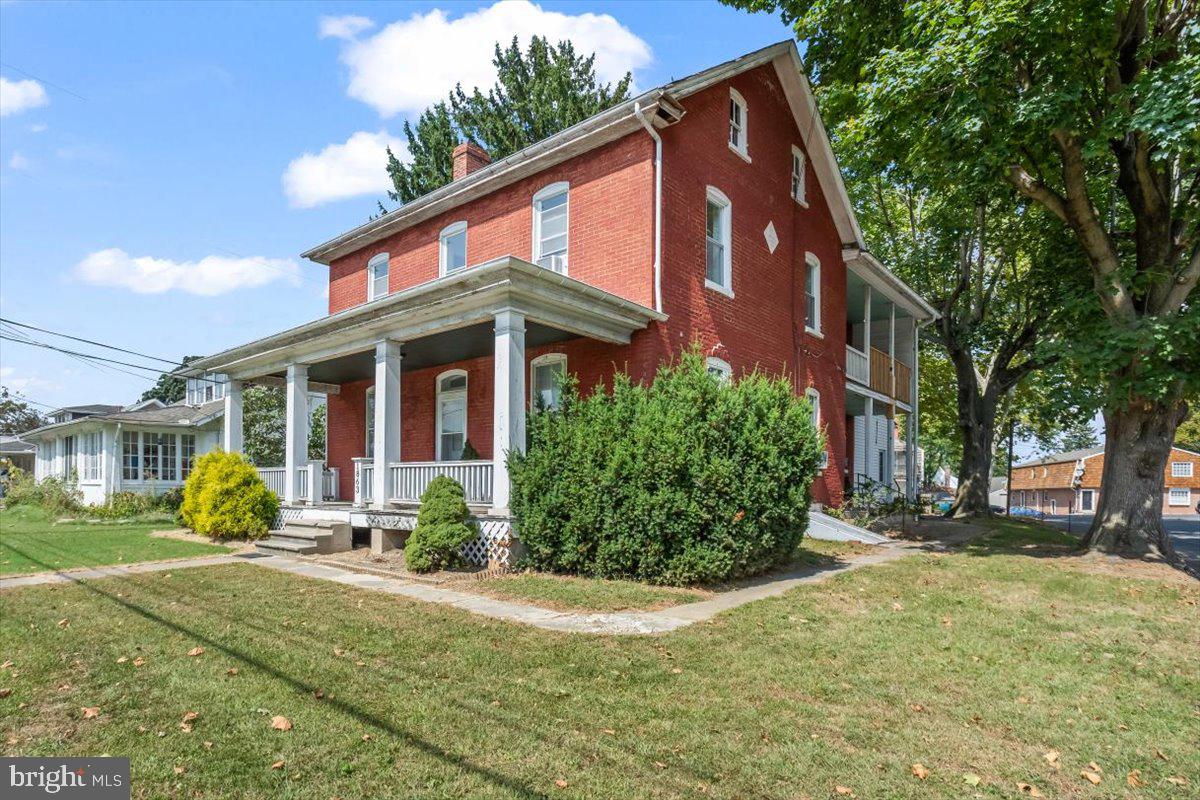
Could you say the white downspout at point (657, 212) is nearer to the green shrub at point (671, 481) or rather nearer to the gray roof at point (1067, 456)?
the green shrub at point (671, 481)

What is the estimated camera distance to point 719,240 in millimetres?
14062

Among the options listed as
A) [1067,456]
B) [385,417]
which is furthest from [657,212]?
[1067,456]

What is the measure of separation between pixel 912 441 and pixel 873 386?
11.3 feet

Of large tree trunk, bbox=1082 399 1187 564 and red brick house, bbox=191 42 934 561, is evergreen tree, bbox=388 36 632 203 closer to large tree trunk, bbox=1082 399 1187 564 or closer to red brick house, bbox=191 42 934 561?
red brick house, bbox=191 42 934 561

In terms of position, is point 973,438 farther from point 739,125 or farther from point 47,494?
point 47,494

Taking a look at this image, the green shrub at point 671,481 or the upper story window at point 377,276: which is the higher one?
the upper story window at point 377,276

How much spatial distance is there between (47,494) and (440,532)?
77.0 feet

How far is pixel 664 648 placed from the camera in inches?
243

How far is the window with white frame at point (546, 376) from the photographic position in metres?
13.2

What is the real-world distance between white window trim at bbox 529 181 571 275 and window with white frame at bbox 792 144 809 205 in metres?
6.50

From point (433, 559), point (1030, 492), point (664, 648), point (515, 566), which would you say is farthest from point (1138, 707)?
point (1030, 492)

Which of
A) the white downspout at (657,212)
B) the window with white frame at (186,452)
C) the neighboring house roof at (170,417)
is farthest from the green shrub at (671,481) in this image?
the window with white frame at (186,452)

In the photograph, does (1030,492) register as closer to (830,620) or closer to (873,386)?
(873,386)
